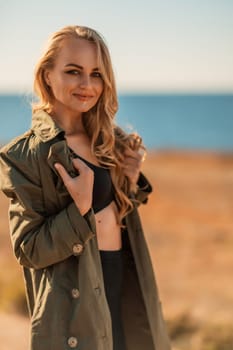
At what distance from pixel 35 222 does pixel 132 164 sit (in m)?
0.73

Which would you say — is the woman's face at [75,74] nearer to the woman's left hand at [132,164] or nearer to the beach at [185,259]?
the woman's left hand at [132,164]

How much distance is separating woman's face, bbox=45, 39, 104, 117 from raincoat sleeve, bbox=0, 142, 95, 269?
321mm

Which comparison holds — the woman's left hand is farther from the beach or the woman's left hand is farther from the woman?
the beach

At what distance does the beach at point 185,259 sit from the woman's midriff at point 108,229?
1.85 meters

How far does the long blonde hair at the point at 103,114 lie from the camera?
3051 mm

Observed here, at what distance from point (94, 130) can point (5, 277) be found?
4.49 m

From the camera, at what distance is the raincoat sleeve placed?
2.83 meters

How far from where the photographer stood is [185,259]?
40.0 feet

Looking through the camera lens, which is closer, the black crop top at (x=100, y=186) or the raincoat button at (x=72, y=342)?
the raincoat button at (x=72, y=342)

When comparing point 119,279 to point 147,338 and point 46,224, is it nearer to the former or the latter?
point 147,338

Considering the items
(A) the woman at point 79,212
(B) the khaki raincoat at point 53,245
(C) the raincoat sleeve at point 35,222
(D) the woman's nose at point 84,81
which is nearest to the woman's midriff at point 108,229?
(A) the woman at point 79,212

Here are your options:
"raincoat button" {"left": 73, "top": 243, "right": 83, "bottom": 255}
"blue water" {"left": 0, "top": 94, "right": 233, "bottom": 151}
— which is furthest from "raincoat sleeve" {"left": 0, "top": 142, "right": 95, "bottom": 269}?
"blue water" {"left": 0, "top": 94, "right": 233, "bottom": 151}

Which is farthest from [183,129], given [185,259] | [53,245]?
[53,245]

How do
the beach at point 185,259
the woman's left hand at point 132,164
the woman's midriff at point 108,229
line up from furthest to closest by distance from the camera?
the beach at point 185,259 → the woman's left hand at point 132,164 → the woman's midriff at point 108,229
